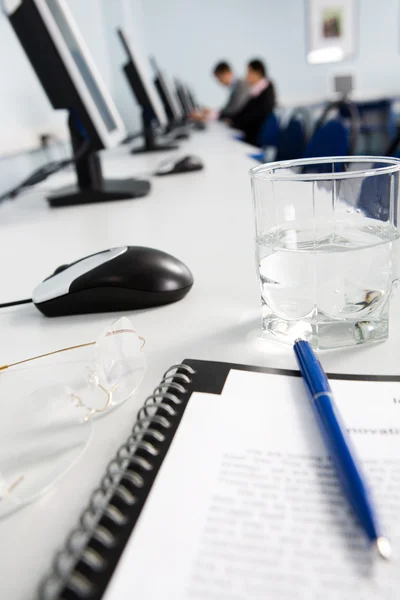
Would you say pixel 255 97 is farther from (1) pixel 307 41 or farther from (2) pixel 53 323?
(2) pixel 53 323

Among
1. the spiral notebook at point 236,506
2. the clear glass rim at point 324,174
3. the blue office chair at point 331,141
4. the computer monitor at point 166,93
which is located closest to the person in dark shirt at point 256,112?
the computer monitor at point 166,93

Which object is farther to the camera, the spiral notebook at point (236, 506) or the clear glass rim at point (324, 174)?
the clear glass rim at point (324, 174)

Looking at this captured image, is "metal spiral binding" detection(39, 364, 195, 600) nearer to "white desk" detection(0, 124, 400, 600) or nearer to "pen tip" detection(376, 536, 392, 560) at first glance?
"white desk" detection(0, 124, 400, 600)

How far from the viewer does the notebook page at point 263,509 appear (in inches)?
8.8

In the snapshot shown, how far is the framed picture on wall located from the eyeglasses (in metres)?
7.26

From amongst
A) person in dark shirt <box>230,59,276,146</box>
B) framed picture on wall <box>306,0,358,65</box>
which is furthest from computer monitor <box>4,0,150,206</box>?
framed picture on wall <box>306,0,358,65</box>

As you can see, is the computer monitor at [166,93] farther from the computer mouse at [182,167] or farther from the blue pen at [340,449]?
the blue pen at [340,449]

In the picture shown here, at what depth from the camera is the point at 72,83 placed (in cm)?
109

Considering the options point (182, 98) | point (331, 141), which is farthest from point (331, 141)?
point (182, 98)

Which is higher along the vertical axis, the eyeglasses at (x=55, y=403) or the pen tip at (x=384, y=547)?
the pen tip at (x=384, y=547)

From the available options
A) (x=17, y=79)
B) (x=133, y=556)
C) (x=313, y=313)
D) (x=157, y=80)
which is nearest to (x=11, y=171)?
(x=17, y=79)

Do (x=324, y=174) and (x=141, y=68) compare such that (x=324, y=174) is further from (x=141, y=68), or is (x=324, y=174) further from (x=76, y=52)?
(x=141, y=68)

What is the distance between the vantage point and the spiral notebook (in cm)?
22

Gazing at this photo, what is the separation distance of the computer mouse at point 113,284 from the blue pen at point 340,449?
0.21 m
